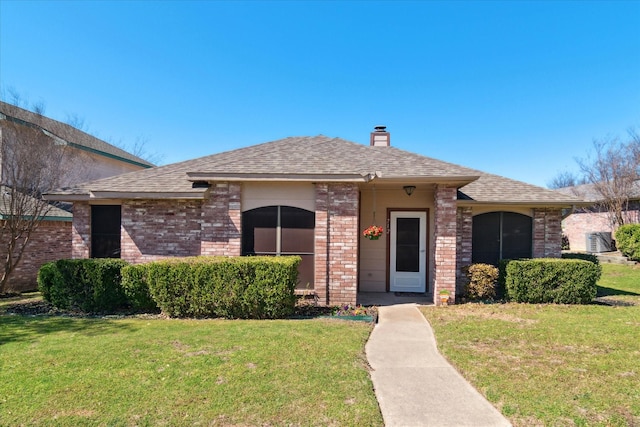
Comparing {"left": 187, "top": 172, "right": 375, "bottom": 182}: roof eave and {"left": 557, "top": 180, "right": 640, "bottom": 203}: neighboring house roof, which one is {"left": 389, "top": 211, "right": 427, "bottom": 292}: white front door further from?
{"left": 557, "top": 180, "right": 640, "bottom": 203}: neighboring house roof

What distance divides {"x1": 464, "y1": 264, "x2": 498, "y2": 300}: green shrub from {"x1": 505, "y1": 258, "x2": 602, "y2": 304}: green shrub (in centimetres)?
39

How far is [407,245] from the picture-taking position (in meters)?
9.02

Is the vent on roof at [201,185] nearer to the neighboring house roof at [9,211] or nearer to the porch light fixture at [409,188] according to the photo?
the porch light fixture at [409,188]

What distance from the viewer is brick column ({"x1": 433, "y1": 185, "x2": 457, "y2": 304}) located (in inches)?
294

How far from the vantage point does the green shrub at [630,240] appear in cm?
1429

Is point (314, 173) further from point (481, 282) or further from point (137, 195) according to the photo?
point (481, 282)

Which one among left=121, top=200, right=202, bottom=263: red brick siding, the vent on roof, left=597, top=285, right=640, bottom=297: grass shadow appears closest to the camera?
the vent on roof

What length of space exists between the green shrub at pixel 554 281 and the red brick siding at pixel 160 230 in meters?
8.08

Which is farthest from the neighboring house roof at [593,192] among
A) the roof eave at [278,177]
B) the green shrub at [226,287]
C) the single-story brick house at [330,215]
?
the green shrub at [226,287]

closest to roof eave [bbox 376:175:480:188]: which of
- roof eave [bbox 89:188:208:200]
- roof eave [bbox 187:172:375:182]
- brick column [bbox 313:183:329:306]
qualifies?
roof eave [bbox 187:172:375:182]

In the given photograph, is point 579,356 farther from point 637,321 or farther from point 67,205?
point 67,205

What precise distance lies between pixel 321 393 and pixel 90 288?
621 centimetres

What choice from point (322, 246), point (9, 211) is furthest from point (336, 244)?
point (9, 211)

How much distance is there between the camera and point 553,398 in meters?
3.34
